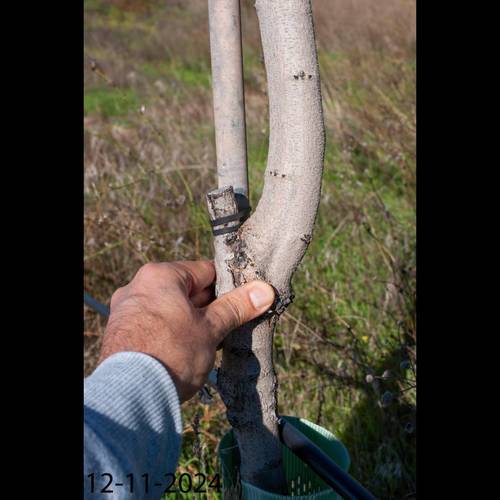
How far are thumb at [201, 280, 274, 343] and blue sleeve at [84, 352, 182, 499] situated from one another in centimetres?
15

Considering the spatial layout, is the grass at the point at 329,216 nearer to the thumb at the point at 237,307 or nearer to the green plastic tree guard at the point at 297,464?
the green plastic tree guard at the point at 297,464

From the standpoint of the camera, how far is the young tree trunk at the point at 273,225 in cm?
114

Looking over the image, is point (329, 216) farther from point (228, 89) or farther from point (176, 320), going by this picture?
point (176, 320)

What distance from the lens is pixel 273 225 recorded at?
1.23 metres

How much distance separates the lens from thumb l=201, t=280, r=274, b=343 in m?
1.18

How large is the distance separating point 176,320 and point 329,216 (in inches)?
90.4

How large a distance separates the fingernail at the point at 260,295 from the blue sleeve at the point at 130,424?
9.4 inches

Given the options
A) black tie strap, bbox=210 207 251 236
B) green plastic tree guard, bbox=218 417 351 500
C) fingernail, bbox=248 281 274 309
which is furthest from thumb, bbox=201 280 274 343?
green plastic tree guard, bbox=218 417 351 500

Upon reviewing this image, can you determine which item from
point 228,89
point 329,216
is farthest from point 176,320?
point 329,216

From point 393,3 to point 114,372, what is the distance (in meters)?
5.21

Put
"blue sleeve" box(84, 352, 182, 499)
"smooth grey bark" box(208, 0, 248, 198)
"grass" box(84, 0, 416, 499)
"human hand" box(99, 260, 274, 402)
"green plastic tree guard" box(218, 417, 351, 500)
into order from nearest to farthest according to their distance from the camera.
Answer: "blue sleeve" box(84, 352, 182, 499) < "human hand" box(99, 260, 274, 402) < "smooth grey bark" box(208, 0, 248, 198) < "green plastic tree guard" box(218, 417, 351, 500) < "grass" box(84, 0, 416, 499)

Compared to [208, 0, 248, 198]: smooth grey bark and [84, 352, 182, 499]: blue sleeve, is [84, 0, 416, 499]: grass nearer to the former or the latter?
[84, 352, 182, 499]: blue sleeve
